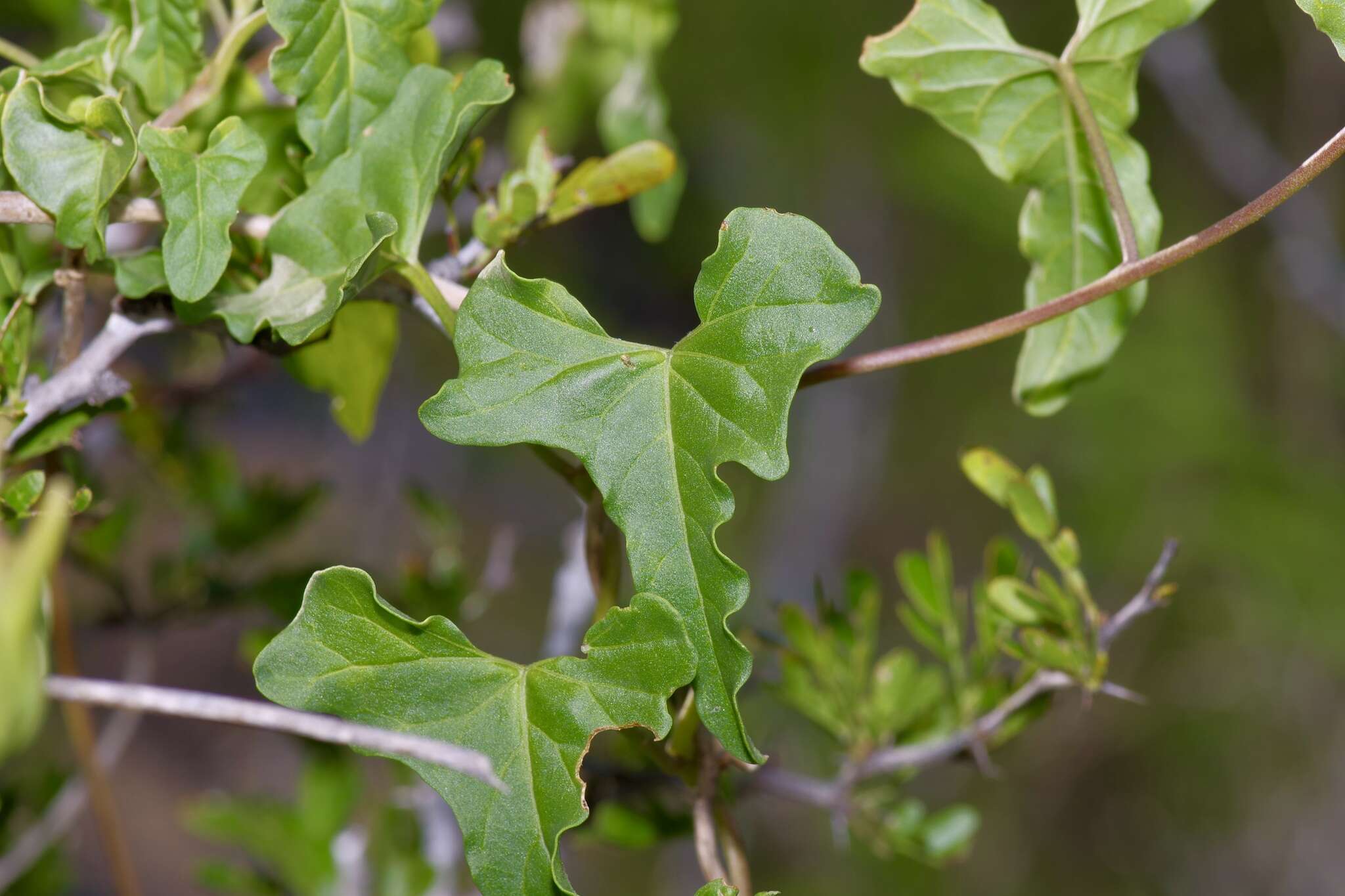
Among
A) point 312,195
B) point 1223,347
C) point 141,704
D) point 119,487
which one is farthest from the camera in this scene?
point 1223,347

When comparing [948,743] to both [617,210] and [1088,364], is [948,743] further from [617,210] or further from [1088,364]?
[617,210]

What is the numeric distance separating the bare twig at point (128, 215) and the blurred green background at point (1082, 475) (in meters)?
1.11

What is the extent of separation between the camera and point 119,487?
1.09 m

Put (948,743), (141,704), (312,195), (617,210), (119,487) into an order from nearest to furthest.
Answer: (141,704)
(312,195)
(948,743)
(119,487)
(617,210)

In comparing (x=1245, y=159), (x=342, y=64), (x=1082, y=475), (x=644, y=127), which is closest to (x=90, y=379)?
(x=342, y=64)

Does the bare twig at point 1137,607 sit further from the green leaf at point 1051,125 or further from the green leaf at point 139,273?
the green leaf at point 139,273

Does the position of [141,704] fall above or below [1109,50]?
below

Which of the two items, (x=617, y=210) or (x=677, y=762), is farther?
(x=617, y=210)

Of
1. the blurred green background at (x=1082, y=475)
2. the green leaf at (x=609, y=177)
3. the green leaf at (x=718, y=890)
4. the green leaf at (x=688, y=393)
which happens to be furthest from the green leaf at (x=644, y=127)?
the blurred green background at (x=1082, y=475)

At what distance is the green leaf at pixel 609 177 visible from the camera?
40cm

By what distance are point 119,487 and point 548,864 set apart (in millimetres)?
989

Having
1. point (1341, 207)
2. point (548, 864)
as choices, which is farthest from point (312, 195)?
point (1341, 207)

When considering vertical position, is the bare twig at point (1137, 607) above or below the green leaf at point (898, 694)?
above

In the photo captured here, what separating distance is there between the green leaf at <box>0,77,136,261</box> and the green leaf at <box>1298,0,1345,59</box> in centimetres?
41
